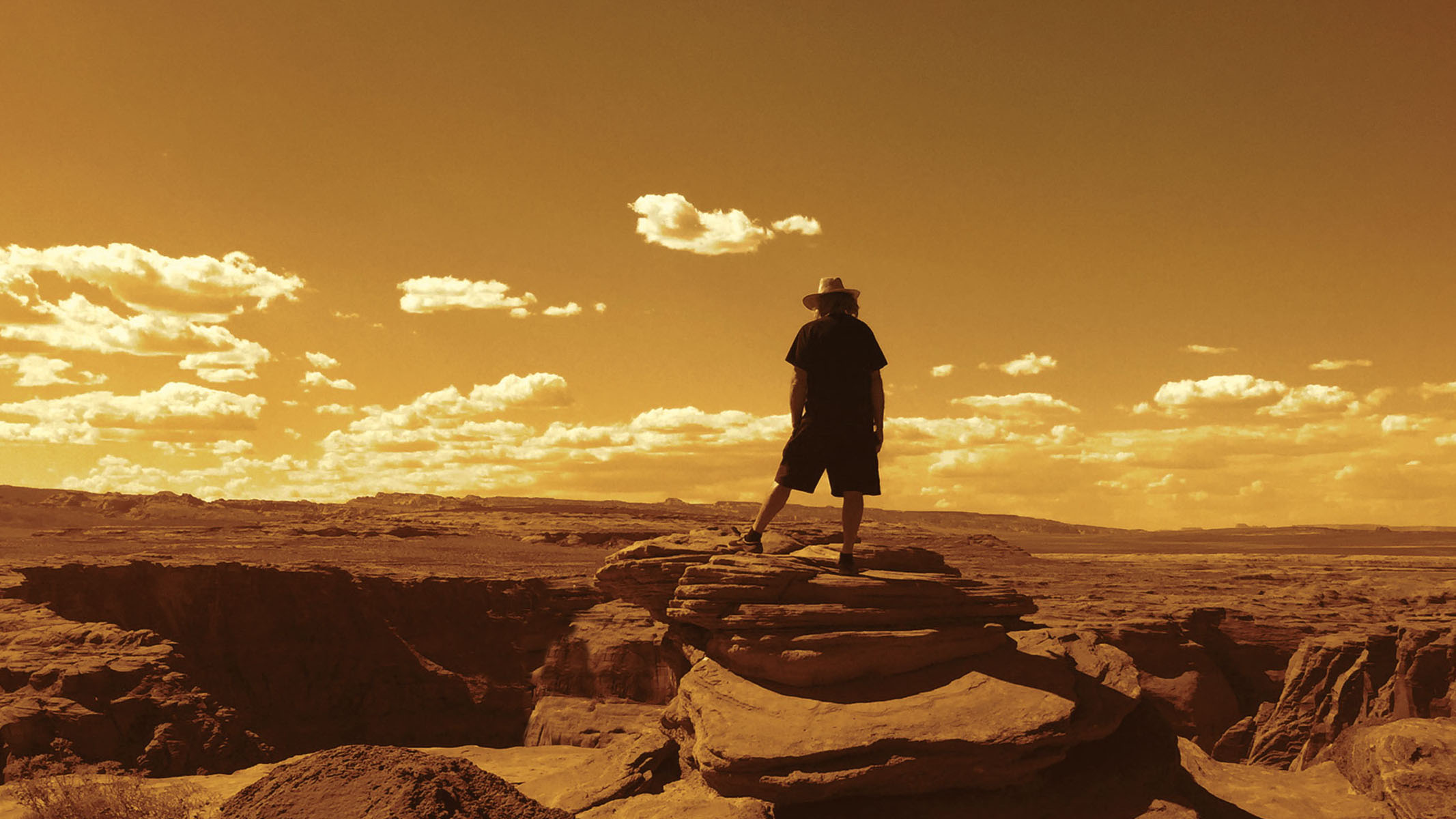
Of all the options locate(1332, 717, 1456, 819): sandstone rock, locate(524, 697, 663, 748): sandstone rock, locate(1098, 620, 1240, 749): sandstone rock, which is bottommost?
locate(524, 697, 663, 748): sandstone rock

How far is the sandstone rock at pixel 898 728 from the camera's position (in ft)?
20.0

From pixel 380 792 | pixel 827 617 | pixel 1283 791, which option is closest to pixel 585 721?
pixel 827 617

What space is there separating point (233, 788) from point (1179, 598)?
2168cm

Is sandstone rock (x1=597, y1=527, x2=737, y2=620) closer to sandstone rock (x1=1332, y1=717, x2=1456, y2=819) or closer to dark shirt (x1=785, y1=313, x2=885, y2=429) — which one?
dark shirt (x1=785, y1=313, x2=885, y2=429)

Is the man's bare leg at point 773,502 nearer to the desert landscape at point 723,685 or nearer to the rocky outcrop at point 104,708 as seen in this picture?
the desert landscape at point 723,685

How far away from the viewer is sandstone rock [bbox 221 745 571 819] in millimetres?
5102

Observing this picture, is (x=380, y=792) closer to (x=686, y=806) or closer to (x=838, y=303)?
(x=686, y=806)

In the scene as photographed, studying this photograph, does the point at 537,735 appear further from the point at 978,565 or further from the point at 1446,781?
the point at 978,565

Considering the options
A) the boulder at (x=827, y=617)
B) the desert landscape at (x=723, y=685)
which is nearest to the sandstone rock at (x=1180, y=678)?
the desert landscape at (x=723, y=685)

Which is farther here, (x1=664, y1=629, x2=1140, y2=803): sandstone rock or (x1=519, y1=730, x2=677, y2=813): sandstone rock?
→ (x1=519, y1=730, x2=677, y2=813): sandstone rock

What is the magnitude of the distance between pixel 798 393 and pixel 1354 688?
13.0 metres

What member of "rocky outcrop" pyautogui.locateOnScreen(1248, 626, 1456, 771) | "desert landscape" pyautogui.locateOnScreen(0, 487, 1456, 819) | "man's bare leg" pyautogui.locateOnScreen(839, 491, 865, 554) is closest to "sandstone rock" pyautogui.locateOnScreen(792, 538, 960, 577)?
"desert landscape" pyautogui.locateOnScreen(0, 487, 1456, 819)

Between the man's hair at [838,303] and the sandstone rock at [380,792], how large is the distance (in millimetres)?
4322

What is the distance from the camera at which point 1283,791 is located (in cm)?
797
